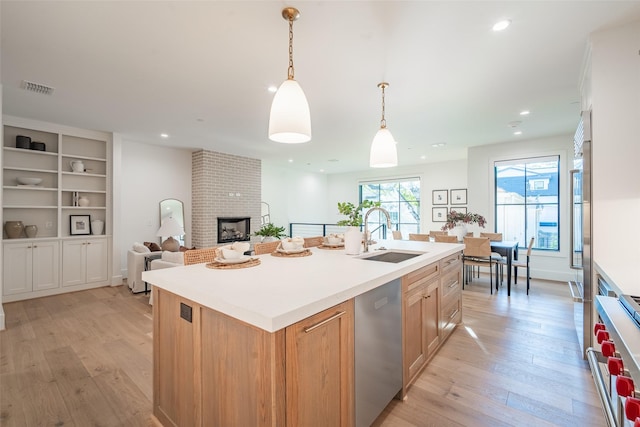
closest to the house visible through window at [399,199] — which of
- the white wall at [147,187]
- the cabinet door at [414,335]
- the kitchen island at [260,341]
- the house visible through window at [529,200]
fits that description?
the house visible through window at [529,200]

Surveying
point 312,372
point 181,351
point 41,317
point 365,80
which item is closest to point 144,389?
point 181,351

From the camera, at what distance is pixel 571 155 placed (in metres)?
4.96

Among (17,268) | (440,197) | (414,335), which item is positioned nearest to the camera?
(414,335)

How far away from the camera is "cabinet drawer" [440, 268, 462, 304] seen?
251cm

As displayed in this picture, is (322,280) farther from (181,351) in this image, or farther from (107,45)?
(107,45)

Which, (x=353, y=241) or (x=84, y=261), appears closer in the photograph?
(x=353, y=241)

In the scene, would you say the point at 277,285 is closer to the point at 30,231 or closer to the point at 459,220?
the point at 459,220

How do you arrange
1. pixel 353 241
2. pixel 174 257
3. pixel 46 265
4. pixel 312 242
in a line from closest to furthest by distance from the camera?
pixel 353 241 → pixel 312 242 → pixel 174 257 → pixel 46 265

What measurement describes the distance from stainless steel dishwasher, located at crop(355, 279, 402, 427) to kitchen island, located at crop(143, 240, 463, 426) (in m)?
0.06

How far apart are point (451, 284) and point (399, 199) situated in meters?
6.51

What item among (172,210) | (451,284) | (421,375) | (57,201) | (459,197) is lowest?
(421,375)

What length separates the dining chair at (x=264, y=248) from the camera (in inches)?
90.9

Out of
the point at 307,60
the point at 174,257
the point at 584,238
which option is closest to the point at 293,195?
the point at 174,257

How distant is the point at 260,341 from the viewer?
1.00 metres
